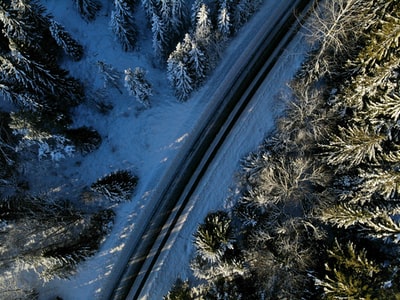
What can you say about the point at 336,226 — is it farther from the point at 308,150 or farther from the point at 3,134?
the point at 3,134

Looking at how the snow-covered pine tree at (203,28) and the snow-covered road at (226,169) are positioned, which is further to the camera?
the snow-covered road at (226,169)

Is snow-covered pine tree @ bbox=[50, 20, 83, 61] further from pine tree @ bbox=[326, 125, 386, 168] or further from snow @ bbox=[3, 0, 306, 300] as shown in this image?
pine tree @ bbox=[326, 125, 386, 168]

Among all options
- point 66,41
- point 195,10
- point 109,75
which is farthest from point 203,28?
point 66,41

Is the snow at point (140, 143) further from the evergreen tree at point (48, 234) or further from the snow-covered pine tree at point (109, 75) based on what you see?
the evergreen tree at point (48, 234)

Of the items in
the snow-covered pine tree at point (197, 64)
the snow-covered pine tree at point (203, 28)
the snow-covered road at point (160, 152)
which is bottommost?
the snow-covered road at point (160, 152)

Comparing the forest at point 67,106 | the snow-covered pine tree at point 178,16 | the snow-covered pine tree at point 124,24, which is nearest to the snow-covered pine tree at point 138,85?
the forest at point 67,106

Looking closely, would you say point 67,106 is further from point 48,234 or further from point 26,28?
point 48,234
